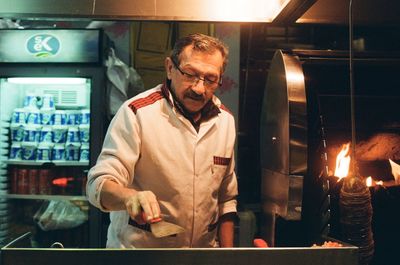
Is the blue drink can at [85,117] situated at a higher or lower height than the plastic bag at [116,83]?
lower

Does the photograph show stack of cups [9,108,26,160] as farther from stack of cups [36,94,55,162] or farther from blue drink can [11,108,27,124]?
stack of cups [36,94,55,162]

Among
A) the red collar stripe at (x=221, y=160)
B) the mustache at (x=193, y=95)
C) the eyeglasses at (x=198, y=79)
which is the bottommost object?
the red collar stripe at (x=221, y=160)

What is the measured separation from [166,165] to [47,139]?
3111 millimetres

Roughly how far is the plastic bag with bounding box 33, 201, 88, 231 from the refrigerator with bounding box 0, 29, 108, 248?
0.04 ft

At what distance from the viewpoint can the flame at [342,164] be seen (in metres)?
2.54

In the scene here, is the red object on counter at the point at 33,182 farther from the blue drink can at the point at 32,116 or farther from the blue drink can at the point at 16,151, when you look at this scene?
the blue drink can at the point at 32,116

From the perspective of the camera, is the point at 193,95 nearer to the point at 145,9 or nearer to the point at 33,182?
the point at 145,9

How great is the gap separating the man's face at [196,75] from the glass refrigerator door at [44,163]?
2.81 m

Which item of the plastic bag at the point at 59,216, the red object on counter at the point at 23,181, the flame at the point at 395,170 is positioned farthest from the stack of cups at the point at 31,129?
the flame at the point at 395,170

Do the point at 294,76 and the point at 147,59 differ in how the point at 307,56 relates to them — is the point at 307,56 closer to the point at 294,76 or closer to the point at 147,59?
the point at 294,76

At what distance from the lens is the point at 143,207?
4.67 feet

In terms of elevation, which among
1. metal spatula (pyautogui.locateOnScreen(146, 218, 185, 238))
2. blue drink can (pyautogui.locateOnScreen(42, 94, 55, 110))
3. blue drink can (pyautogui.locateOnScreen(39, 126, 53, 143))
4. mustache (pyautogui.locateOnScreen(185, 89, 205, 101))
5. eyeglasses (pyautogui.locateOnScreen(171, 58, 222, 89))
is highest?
blue drink can (pyautogui.locateOnScreen(42, 94, 55, 110))

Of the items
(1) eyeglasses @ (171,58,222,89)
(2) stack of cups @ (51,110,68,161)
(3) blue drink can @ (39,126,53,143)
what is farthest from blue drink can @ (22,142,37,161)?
(1) eyeglasses @ (171,58,222,89)

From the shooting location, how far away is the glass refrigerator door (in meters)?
4.85
